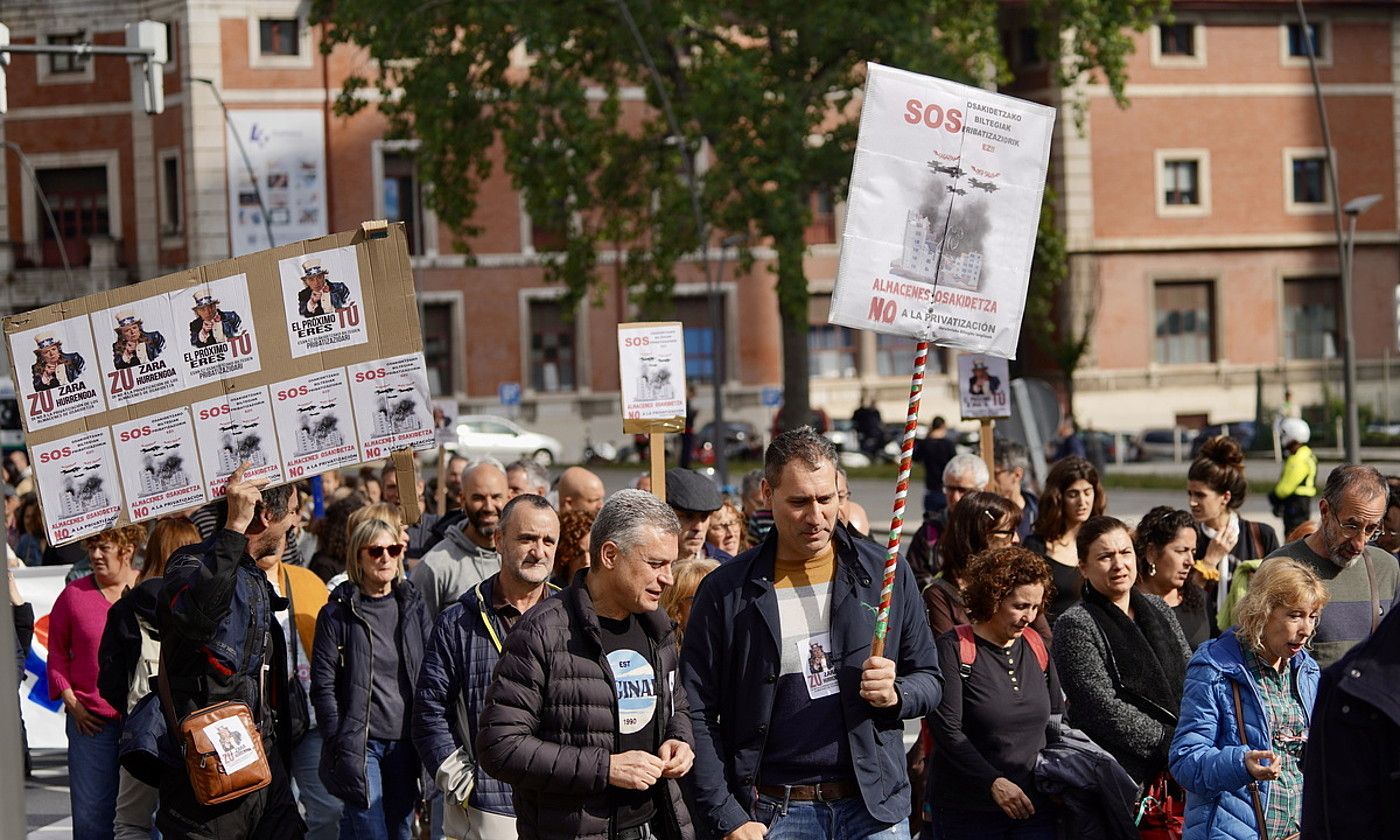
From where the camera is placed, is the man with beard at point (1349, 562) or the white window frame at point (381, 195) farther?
the white window frame at point (381, 195)

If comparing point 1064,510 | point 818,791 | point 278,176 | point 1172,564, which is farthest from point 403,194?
point 818,791

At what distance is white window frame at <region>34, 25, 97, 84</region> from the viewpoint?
57.1m

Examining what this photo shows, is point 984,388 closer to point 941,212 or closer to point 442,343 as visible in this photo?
point 941,212

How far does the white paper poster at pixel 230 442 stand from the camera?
7.16m

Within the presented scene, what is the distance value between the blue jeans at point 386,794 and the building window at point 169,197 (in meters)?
49.9

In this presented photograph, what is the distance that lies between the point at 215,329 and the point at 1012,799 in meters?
3.34

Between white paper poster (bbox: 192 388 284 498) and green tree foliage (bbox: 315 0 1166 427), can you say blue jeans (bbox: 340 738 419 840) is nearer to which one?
white paper poster (bbox: 192 388 284 498)

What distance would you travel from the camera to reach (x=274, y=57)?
54.8 metres

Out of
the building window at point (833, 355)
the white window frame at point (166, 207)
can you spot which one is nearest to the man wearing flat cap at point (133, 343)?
the white window frame at point (166, 207)

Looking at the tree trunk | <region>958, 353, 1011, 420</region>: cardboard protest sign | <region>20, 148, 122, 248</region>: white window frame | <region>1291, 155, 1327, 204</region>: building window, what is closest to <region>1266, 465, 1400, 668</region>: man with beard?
<region>958, 353, 1011, 420</region>: cardboard protest sign

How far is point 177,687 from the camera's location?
6582mm

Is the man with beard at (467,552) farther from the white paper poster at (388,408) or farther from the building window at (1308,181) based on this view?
the building window at (1308,181)

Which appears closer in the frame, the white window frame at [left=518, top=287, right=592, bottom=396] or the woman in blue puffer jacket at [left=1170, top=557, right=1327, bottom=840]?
the woman in blue puffer jacket at [left=1170, top=557, right=1327, bottom=840]

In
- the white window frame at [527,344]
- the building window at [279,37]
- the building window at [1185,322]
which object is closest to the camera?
the building window at [279,37]
